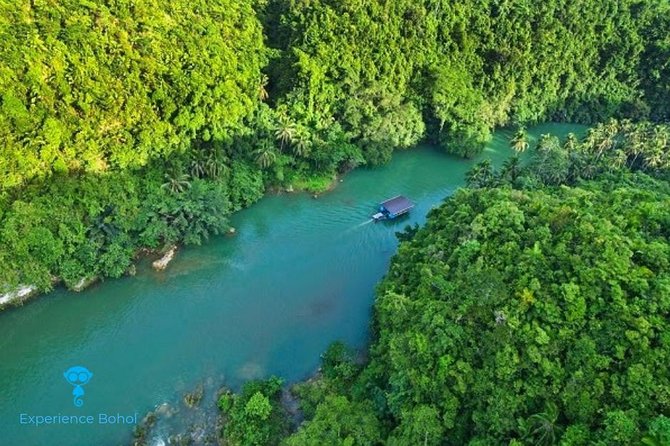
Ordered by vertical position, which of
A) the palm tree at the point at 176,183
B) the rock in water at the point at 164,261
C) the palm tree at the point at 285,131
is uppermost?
the palm tree at the point at 285,131

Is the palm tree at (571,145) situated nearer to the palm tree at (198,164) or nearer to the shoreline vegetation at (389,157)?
the shoreline vegetation at (389,157)

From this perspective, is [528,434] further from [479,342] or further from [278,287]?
[278,287]

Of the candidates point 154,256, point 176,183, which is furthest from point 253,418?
point 176,183

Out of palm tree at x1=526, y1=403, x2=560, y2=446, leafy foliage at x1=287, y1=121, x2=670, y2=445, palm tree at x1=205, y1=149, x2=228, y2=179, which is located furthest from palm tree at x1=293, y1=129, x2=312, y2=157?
palm tree at x1=526, y1=403, x2=560, y2=446

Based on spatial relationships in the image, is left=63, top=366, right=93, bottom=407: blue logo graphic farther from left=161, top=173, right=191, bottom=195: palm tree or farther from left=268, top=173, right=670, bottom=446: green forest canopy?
left=161, top=173, right=191, bottom=195: palm tree

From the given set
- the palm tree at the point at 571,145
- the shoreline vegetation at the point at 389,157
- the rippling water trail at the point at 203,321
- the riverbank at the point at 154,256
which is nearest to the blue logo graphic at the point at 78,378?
the rippling water trail at the point at 203,321

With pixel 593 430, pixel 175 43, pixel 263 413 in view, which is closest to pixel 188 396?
pixel 263 413

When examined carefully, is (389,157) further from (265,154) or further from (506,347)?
(506,347)

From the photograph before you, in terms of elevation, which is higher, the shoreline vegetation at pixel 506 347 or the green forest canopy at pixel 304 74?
the green forest canopy at pixel 304 74
